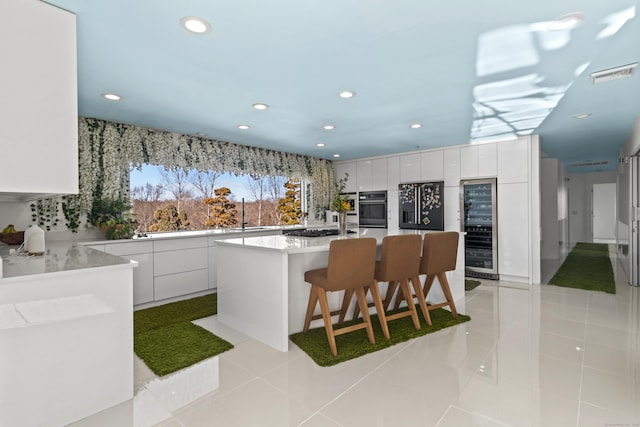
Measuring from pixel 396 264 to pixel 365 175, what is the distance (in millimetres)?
4328

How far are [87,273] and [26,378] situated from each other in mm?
587

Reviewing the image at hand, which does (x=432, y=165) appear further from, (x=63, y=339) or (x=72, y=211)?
(x=63, y=339)

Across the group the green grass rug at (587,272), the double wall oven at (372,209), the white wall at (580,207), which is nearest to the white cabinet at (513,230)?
the green grass rug at (587,272)

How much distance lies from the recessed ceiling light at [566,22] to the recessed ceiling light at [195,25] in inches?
85.4


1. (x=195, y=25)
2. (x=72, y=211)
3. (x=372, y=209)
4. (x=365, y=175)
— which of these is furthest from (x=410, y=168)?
(x=72, y=211)

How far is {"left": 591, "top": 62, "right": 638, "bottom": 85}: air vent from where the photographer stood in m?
2.62

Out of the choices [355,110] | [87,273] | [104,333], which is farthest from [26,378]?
[355,110]

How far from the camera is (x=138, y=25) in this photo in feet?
6.66

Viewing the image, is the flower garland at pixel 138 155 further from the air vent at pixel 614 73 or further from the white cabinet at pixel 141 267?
the air vent at pixel 614 73

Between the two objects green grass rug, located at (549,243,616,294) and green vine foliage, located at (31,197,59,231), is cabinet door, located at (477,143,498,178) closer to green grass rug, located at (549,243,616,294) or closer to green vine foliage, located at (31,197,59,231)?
green grass rug, located at (549,243,616,294)

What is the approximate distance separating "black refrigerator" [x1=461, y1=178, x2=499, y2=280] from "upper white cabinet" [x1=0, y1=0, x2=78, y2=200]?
5.62 m

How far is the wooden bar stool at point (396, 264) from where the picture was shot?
2.96 meters

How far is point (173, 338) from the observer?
3.00 meters

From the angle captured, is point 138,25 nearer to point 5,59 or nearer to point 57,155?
point 5,59
